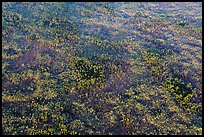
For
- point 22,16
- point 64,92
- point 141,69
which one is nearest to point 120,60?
point 141,69

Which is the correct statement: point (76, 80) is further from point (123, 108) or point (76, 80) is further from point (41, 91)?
point (123, 108)

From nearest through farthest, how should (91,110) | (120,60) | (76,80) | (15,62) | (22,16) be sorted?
(91,110)
(76,80)
(15,62)
(120,60)
(22,16)

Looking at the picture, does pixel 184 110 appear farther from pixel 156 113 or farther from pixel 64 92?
pixel 64 92

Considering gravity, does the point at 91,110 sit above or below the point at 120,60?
below

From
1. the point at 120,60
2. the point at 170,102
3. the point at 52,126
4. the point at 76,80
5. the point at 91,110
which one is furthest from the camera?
the point at 120,60

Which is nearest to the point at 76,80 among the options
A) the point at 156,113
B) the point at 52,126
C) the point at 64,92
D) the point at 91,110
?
the point at 64,92

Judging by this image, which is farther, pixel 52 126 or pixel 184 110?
pixel 184 110

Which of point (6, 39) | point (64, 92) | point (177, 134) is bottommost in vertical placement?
point (177, 134)
